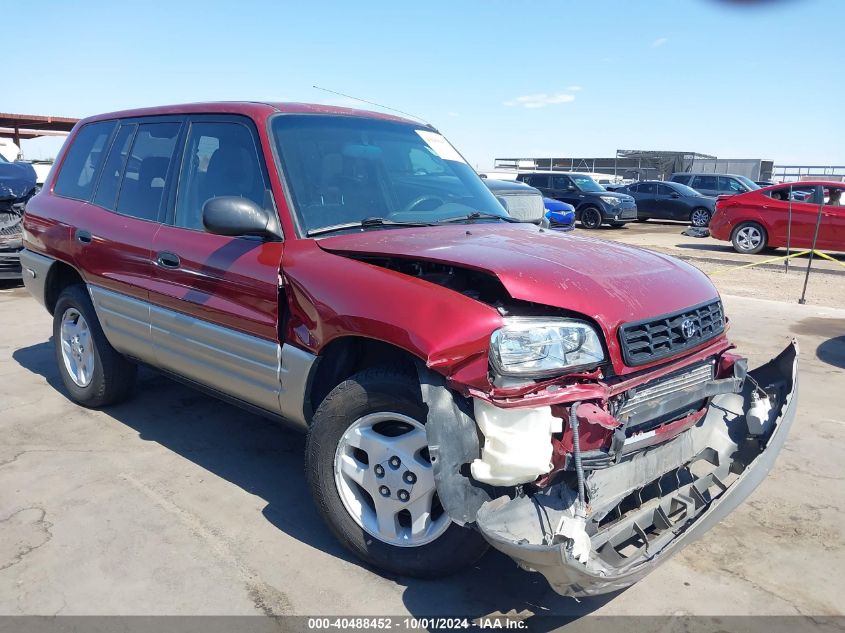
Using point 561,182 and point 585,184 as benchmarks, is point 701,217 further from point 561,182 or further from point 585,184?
point 561,182

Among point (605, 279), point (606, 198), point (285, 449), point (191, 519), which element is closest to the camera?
point (605, 279)

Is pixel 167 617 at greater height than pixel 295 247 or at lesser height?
lesser

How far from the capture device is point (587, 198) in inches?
837

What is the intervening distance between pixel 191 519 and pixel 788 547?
290cm

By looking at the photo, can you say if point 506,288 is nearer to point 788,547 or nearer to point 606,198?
point 788,547

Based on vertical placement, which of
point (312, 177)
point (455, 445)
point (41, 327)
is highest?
point (312, 177)

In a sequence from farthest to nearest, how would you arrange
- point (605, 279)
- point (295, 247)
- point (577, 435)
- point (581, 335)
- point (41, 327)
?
point (41, 327), point (295, 247), point (605, 279), point (581, 335), point (577, 435)

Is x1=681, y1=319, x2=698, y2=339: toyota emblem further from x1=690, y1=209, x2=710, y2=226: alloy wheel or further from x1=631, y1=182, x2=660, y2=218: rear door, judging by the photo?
x1=631, y1=182, x2=660, y2=218: rear door

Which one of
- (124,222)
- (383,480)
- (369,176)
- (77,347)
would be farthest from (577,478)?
(77,347)

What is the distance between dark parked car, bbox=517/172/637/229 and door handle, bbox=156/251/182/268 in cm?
1866

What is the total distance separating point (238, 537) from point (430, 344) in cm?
154

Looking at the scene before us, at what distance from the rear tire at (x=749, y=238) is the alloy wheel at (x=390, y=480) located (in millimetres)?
14191

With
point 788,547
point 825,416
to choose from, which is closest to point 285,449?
point 788,547

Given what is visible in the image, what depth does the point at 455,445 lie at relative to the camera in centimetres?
250
